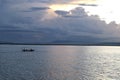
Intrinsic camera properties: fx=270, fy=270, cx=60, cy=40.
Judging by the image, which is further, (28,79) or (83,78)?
(83,78)

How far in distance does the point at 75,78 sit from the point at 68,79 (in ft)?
9.20

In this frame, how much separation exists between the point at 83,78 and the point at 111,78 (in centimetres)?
750

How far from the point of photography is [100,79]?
69.9 meters

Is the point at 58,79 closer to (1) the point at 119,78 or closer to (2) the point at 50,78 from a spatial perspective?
(2) the point at 50,78

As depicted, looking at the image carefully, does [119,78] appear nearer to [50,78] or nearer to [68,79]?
[68,79]

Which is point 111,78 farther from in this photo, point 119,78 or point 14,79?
point 14,79

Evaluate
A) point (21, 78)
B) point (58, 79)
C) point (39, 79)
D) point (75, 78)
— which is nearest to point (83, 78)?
point (75, 78)

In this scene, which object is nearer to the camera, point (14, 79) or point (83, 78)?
point (14, 79)

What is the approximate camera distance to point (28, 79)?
66.5 meters

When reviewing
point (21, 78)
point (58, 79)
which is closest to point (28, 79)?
point (21, 78)

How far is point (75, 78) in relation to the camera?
70.7m

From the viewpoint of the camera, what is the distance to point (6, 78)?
222ft

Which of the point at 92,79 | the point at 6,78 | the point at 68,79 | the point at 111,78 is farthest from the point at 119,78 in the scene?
the point at 6,78

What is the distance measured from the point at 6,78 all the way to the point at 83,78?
1990 centimetres
